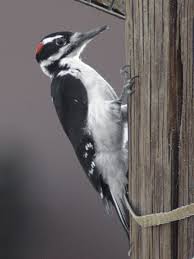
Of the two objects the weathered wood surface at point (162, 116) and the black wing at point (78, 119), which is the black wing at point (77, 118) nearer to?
the black wing at point (78, 119)

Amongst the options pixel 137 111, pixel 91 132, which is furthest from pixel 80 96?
pixel 137 111

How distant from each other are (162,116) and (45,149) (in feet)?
3.82

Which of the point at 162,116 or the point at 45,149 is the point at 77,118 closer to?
the point at 45,149

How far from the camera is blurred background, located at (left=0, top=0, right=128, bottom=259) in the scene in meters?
2.22

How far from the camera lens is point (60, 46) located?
2.07 m

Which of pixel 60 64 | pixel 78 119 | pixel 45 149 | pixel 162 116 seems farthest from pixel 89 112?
pixel 162 116

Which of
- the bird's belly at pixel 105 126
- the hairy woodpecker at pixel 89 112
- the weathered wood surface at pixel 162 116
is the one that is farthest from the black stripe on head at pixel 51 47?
the weathered wood surface at pixel 162 116

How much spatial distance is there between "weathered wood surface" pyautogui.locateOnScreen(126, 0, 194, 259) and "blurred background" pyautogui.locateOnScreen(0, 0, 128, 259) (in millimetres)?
737

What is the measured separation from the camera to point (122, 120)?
1.90 metres

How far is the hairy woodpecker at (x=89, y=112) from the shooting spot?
1881 mm

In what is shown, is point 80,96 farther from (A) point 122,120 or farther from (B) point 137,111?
(B) point 137,111

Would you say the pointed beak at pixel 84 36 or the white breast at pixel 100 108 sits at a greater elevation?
the pointed beak at pixel 84 36

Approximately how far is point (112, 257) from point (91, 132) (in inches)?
22.8

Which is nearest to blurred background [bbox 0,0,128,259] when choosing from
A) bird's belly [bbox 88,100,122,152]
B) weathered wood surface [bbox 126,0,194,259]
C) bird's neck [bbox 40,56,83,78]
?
bird's neck [bbox 40,56,83,78]
